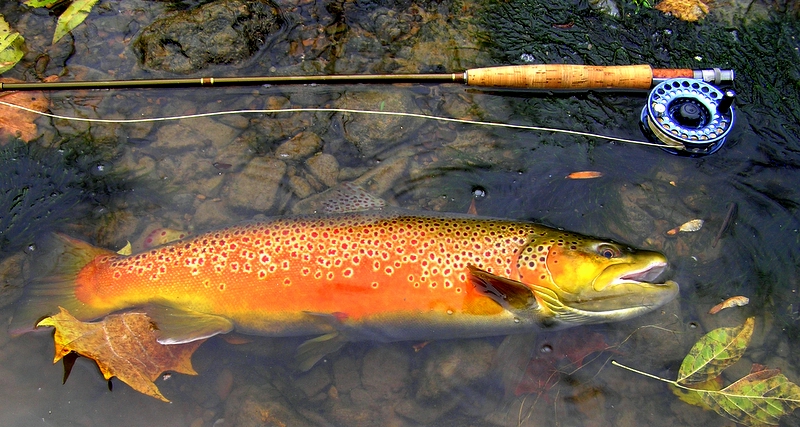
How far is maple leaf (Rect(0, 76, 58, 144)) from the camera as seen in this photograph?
4.07 metres

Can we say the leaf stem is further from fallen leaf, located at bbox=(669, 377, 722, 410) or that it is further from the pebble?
the pebble

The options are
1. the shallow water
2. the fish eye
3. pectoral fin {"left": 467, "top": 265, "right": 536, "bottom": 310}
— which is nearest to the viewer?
pectoral fin {"left": 467, "top": 265, "right": 536, "bottom": 310}

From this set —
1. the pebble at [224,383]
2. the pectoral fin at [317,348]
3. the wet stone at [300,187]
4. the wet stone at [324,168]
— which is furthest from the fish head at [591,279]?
the pebble at [224,383]

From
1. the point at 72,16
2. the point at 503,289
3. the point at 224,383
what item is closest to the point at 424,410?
the point at 503,289

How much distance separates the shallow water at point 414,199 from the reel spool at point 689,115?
0.56 feet

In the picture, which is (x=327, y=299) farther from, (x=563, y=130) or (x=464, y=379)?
(x=563, y=130)

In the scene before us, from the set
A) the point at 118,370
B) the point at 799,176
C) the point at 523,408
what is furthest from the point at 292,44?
the point at 799,176

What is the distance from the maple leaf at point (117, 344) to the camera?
3404 millimetres

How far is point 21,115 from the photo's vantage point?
412 centimetres

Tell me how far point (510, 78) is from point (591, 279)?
63.1 inches

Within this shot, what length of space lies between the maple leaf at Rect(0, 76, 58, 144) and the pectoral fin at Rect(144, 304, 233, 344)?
1875 mm

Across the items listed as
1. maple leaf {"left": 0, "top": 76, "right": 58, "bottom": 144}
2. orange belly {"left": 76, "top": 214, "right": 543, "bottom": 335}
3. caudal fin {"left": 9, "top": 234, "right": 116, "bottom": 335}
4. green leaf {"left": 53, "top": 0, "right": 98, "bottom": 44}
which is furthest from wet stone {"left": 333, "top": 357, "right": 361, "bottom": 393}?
green leaf {"left": 53, "top": 0, "right": 98, "bottom": 44}

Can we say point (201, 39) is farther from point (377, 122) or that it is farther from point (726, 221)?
point (726, 221)

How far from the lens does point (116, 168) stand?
159 inches
